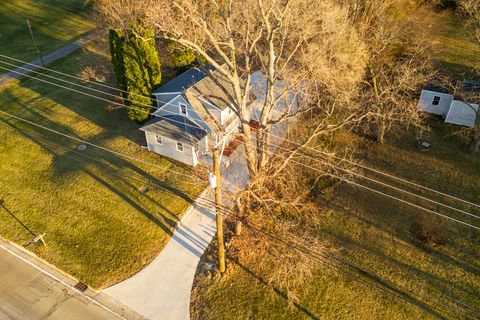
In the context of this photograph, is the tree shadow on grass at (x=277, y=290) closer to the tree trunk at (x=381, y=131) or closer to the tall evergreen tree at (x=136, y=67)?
the tall evergreen tree at (x=136, y=67)

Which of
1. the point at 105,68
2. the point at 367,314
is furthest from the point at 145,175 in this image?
the point at 105,68

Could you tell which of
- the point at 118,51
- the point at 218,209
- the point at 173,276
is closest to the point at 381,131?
the point at 218,209

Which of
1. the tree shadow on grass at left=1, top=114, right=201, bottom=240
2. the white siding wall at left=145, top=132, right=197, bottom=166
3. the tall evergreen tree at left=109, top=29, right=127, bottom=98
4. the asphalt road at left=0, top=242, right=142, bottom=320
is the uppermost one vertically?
the tall evergreen tree at left=109, top=29, right=127, bottom=98

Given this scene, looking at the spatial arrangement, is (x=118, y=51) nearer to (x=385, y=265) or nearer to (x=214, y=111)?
(x=214, y=111)

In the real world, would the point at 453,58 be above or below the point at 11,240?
above

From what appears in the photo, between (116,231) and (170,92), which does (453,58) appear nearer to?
(170,92)

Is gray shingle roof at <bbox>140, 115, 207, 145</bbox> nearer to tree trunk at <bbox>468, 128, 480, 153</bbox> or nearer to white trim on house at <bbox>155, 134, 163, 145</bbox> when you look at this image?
white trim on house at <bbox>155, 134, 163, 145</bbox>

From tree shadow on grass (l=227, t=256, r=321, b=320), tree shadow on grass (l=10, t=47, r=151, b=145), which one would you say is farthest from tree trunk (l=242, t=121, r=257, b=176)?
tree shadow on grass (l=10, t=47, r=151, b=145)
